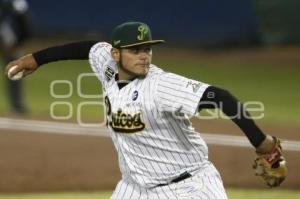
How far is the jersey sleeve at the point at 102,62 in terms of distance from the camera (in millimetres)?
6164

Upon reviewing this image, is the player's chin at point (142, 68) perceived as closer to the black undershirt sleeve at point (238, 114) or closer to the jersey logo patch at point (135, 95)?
the jersey logo patch at point (135, 95)

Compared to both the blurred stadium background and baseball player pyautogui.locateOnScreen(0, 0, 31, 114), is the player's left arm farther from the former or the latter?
baseball player pyautogui.locateOnScreen(0, 0, 31, 114)

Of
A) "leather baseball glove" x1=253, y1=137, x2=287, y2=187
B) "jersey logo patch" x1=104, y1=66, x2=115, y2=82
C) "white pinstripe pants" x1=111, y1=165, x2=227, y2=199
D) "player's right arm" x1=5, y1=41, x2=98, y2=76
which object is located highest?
"player's right arm" x1=5, y1=41, x2=98, y2=76

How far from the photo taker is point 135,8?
66.9ft

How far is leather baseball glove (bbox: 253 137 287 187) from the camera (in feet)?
17.8

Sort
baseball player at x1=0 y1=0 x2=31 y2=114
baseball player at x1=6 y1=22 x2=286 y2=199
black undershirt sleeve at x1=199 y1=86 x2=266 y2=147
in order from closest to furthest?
1. black undershirt sleeve at x1=199 y1=86 x2=266 y2=147
2. baseball player at x1=6 y1=22 x2=286 y2=199
3. baseball player at x1=0 y1=0 x2=31 y2=114

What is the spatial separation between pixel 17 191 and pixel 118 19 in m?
11.1

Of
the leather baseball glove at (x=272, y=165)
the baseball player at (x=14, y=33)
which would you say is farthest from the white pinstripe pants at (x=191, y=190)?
the baseball player at (x=14, y=33)

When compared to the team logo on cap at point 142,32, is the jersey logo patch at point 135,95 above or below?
below

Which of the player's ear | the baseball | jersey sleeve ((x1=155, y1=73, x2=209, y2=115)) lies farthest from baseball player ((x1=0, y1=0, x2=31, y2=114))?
jersey sleeve ((x1=155, y1=73, x2=209, y2=115))

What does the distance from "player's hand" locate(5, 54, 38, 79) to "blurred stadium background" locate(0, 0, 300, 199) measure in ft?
11.3

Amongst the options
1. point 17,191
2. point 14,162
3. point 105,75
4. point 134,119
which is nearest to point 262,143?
point 134,119

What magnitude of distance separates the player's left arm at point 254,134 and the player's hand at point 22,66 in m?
1.51

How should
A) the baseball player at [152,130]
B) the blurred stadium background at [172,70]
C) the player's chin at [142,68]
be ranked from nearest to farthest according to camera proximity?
the baseball player at [152,130] → the player's chin at [142,68] → the blurred stadium background at [172,70]
